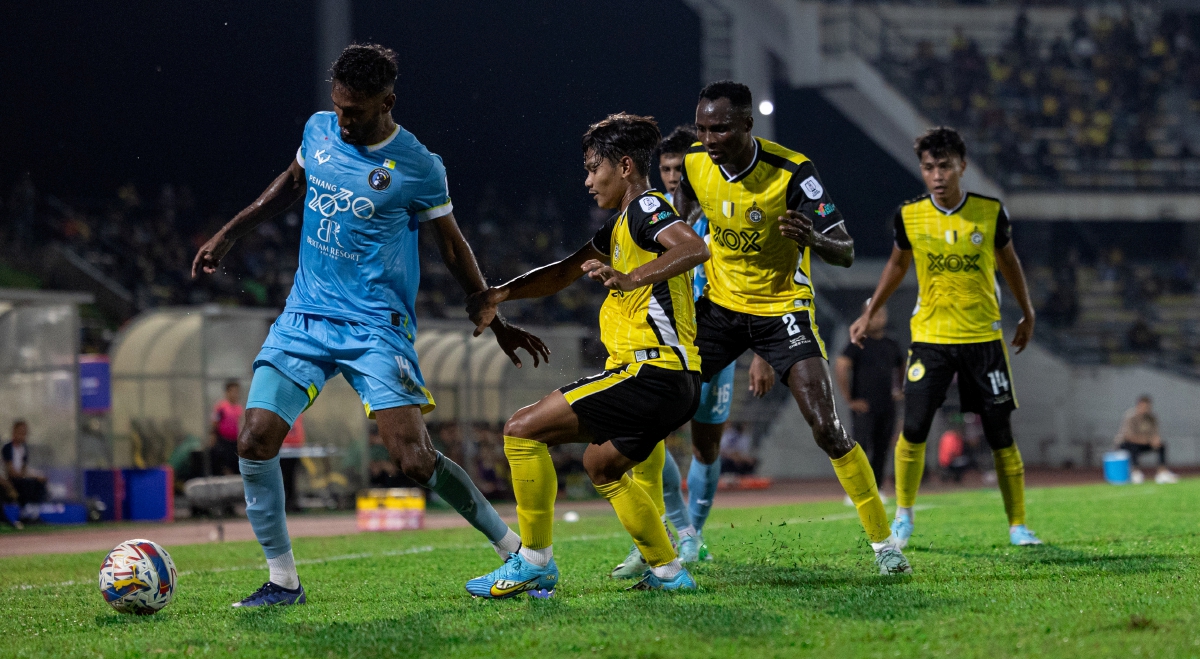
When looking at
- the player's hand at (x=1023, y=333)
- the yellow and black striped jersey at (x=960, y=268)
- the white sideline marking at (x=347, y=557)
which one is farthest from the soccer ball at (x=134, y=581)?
the player's hand at (x=1023, y=333)

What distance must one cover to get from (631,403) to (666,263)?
1.96 ft

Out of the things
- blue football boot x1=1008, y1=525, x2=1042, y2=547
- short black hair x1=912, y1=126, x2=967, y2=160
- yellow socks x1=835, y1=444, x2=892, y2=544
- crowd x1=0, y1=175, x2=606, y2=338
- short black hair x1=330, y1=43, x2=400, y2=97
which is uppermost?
→ crowd x1=0, y1=175, x2=606, y2=338

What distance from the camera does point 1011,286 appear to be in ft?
25.0

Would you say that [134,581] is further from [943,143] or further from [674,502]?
[943,143]

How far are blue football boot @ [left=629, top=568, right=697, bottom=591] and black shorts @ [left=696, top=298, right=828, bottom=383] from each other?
1.26m

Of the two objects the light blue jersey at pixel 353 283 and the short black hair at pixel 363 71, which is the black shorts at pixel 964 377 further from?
the short black hair at pixel 363 71

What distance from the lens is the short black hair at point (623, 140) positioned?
16.5 ft

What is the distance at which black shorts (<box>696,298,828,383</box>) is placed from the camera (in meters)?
5.92

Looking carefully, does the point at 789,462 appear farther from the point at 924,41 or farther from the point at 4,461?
the point at 4,461

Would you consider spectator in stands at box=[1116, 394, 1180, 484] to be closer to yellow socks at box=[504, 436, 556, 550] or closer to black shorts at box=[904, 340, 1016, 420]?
black shorts at box=[904, 340, 1016, 420]

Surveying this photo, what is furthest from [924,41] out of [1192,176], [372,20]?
[372,20]

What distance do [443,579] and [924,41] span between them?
31424 mm

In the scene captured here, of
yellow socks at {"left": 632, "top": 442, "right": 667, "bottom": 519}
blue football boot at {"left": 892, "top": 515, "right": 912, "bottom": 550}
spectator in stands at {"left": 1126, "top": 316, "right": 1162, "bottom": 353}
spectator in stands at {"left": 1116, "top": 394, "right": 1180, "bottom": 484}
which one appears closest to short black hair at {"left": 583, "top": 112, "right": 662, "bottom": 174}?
yellow socks at {"left": 632, "top": 442, "right": 667, "bottom": 519}

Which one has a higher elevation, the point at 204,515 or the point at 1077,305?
the point at 1077,305
